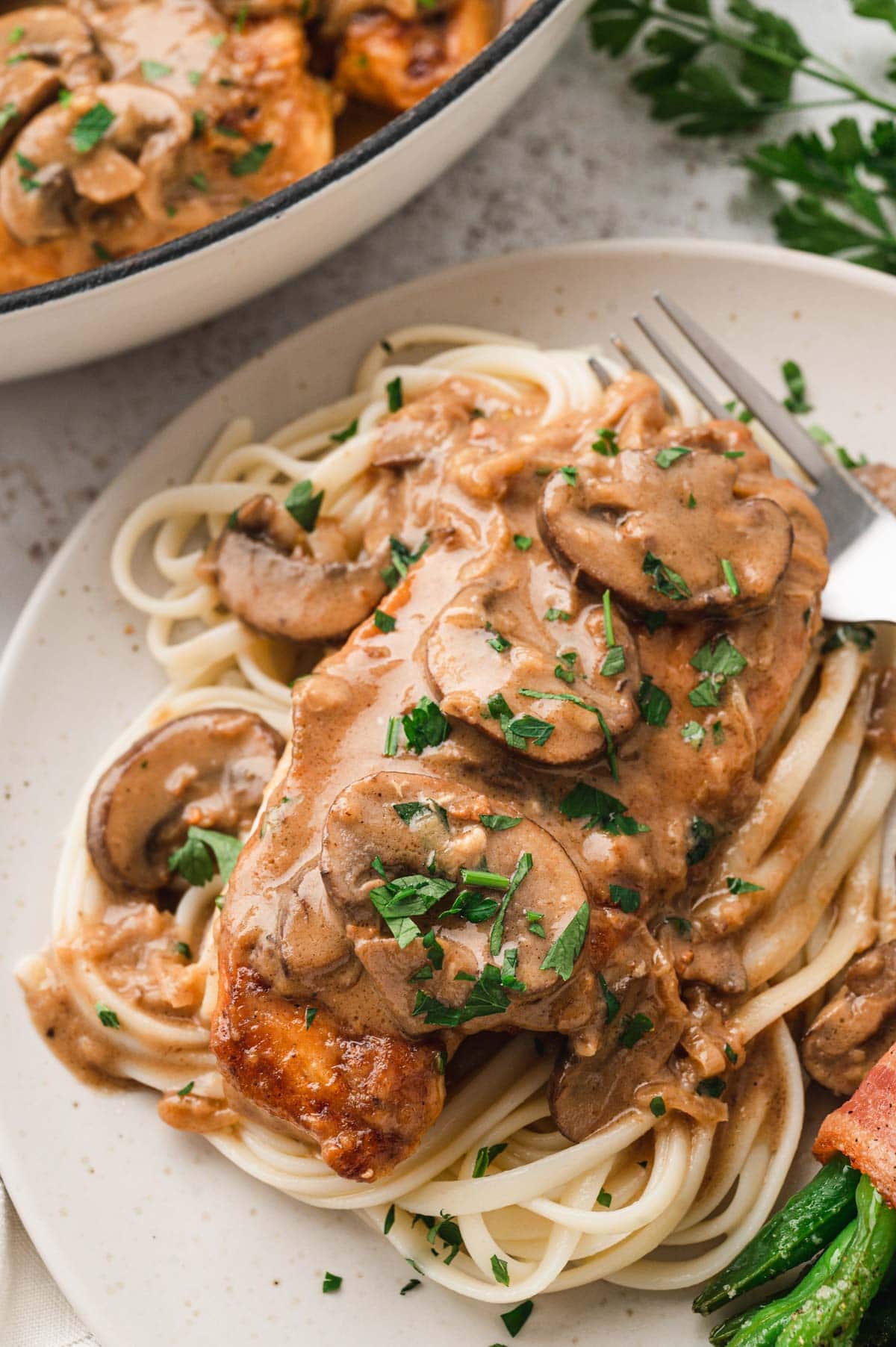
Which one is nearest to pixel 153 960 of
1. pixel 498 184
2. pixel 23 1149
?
pixel 23 1149

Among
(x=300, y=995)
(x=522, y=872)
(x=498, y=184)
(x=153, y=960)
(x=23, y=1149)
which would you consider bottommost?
(x=23, y=1149)

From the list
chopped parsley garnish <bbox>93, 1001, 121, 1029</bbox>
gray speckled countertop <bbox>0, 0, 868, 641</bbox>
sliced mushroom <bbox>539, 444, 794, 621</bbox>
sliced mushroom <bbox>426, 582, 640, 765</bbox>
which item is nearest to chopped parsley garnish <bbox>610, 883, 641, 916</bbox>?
sliced mushroom <bbox>426, 582, 640, 765</bbox>

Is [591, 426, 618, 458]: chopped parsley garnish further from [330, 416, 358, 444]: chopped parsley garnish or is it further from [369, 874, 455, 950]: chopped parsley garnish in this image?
[369, 874, 455, 950]: chopped parsley garnish

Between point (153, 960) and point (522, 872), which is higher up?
point (522, 872)

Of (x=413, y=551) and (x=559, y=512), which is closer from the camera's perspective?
(x=559, y=512)

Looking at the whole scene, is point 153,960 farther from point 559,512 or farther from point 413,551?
point 559,512

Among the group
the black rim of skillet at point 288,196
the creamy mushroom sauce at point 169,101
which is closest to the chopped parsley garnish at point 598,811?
the black rim of skillet at point 288,196

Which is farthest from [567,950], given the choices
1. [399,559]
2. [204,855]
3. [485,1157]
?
[399,559]

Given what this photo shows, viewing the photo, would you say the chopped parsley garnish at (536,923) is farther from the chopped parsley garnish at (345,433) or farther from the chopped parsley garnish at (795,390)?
the chopped parsley garnish at (795,390)
